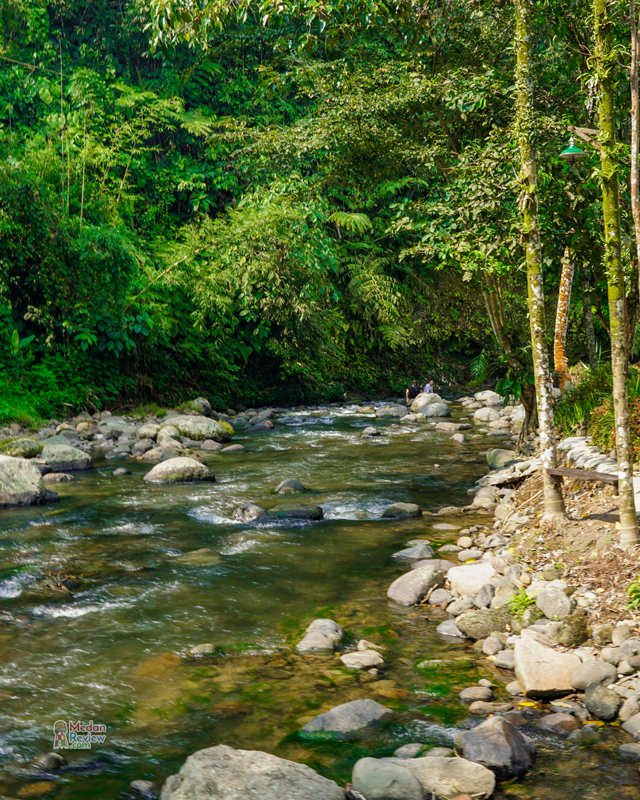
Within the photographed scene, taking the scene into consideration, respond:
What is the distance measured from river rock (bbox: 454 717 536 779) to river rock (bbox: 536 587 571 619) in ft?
4.21

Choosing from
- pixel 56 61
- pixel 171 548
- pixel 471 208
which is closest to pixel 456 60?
pixel 471 208

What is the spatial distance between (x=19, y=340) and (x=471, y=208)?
1070 cm

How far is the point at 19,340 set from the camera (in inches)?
568

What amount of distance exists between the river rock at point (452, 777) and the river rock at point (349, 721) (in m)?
0.46

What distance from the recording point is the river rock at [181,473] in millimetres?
10055

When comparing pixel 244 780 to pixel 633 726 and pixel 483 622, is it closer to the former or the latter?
pixel 633 726

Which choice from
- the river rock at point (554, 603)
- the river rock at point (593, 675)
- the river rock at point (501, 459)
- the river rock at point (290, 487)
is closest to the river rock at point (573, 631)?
the river rock at point (554, 603)

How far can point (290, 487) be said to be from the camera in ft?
30.7

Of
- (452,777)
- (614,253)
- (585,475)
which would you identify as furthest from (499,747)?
(614,253)

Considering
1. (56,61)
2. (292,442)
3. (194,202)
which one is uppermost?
(56,61)

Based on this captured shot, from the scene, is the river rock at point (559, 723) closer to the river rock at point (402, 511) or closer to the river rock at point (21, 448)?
the river rock at point (402, 511)

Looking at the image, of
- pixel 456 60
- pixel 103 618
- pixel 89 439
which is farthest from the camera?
pixel 89 439

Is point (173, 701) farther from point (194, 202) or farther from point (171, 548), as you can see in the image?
point (194, 202)

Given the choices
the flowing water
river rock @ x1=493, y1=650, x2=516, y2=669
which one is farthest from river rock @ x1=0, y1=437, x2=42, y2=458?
river rock @ x1=493, y1=650, x2=516, y2=669
